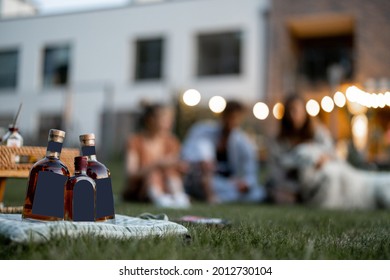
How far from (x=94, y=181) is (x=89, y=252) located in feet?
0.80

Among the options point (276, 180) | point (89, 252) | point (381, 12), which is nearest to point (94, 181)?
point (89, 252)

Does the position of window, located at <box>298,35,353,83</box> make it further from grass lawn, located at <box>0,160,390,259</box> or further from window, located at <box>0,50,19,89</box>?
grass lawn, located at <box>0,160,390,259</box>

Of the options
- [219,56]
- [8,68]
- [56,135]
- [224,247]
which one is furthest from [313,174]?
[219,56]

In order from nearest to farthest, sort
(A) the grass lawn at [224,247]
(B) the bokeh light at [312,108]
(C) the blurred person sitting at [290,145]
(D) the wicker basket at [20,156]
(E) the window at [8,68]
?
(A) the grass lawn at [224,247] → (D) the wicker basket at [20,156] → (E) the window at [8,68] → (C) the blurred person sitting at [290,145] → (B) the bokeh light at [312,108]

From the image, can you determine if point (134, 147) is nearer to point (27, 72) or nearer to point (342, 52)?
point (27, 72)

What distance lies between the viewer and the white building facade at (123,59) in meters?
2.41

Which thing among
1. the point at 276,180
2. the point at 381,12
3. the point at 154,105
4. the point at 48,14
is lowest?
the point at 276,180

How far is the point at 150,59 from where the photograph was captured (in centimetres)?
712

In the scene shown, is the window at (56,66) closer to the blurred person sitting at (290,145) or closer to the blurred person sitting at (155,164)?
the blurred person sitting at (155,164)

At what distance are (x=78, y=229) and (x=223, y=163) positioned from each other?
9.60ft

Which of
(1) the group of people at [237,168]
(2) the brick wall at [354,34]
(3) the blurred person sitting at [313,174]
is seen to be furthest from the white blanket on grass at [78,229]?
(2) the brick wall at [354,34]

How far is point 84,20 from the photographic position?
2682mm

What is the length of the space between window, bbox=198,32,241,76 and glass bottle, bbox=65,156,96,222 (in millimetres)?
5966

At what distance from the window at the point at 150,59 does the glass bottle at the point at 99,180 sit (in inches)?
199
